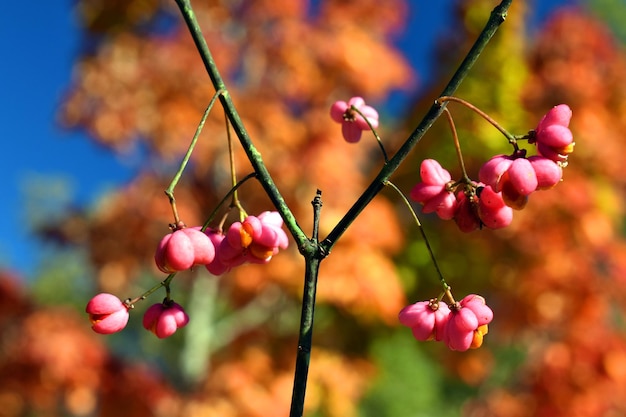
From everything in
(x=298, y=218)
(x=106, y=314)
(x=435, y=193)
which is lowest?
(x=106, y=314)

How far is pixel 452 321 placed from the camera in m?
0.53

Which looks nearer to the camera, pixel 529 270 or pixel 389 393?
pixel 529 270

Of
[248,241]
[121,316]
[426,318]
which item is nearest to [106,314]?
[121,316]

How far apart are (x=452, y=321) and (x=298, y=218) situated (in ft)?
8.51

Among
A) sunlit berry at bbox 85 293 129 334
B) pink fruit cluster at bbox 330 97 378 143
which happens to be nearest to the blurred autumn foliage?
pink fruit cluster at bbox 330 97 378 143

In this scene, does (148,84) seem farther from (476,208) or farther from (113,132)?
(476,208)

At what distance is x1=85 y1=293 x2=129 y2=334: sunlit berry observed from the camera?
54cm

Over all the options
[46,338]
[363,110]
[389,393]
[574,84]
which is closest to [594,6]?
[389,393]

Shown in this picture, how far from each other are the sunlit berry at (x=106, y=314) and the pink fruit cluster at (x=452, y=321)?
0.23 meters

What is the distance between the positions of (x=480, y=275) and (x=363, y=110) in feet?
11.4

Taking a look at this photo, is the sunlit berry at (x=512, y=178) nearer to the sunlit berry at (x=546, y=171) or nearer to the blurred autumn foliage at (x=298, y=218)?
the sunlit berry at (x=546, y=171)

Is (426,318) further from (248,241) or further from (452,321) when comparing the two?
(248,241)

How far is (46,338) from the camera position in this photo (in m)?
3.19

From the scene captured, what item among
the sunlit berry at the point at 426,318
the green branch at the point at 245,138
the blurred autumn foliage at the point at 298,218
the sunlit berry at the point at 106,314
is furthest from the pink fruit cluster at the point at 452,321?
the blurred autumn foliage at the point at 298,218
